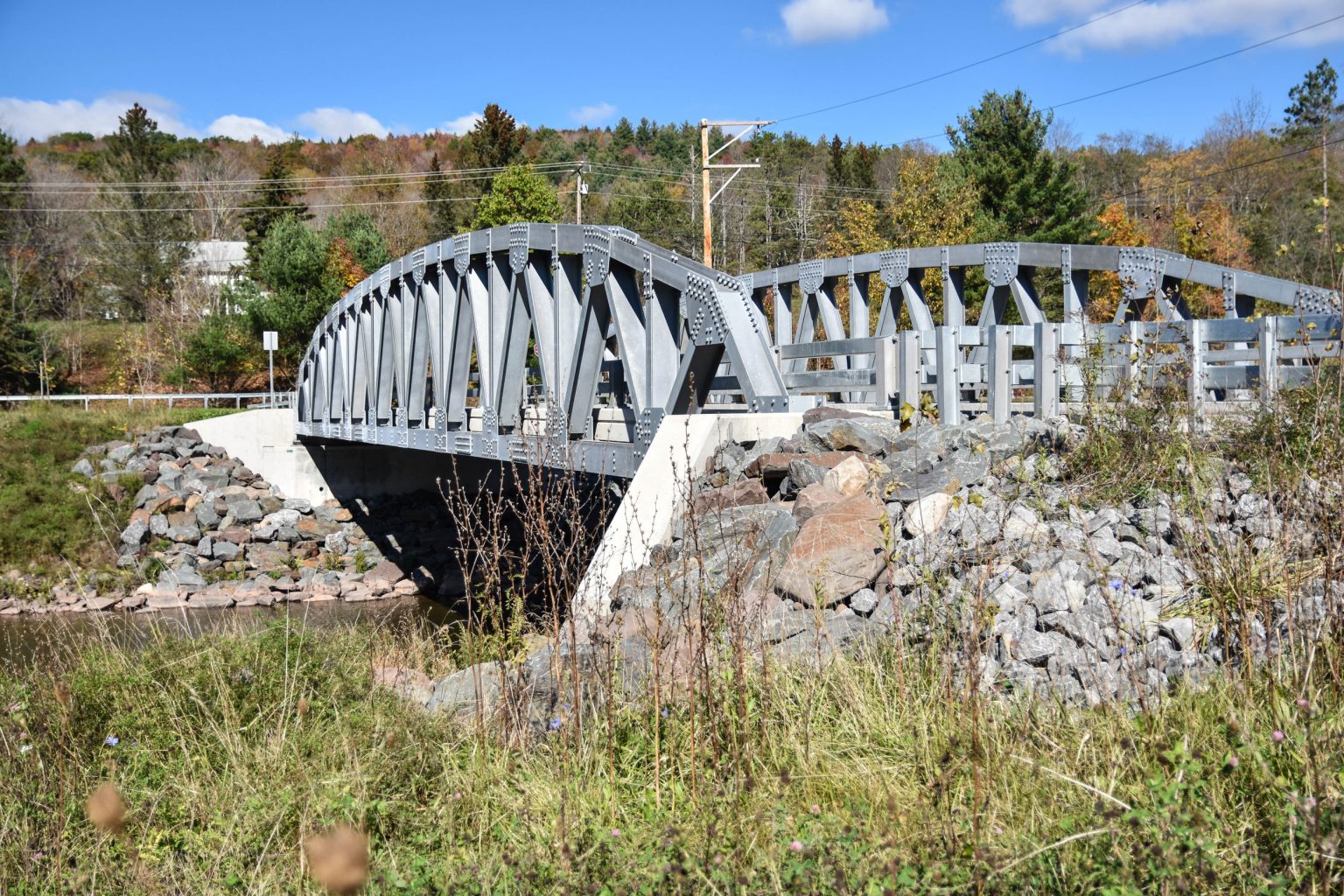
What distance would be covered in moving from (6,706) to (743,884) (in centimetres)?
452

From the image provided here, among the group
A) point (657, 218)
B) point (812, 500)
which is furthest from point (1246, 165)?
point (812, 500)

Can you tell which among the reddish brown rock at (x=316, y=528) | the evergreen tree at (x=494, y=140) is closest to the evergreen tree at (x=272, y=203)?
the evergreen tree at (x=494, y=140)

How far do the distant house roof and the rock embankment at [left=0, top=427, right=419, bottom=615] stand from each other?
32.1 metres

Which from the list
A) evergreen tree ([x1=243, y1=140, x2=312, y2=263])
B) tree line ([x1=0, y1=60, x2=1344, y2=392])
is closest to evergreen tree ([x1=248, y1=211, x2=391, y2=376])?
tree line ([x1=0, y1=60, x2=1344, y2=392])

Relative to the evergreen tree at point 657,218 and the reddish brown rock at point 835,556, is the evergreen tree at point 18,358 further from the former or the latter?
the reddish brown rock at point 835,556

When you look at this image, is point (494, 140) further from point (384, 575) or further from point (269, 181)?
point (384, 575)

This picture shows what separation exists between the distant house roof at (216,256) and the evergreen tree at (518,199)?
18099 mm

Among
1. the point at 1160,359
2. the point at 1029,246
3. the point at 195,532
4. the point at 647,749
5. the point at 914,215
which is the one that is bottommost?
the point at 195,532

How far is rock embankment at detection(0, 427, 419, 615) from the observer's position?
2456 centimetres

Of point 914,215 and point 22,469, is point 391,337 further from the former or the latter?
point 914,215

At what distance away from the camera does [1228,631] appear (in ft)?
13.5

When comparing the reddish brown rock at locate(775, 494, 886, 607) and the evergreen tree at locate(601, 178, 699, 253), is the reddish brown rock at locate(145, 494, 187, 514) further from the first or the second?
the evergreen tree at locate(601, 178, 699, 253)

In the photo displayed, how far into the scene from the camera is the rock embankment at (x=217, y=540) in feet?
80.6

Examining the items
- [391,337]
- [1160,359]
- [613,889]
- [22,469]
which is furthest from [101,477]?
[613,889]
